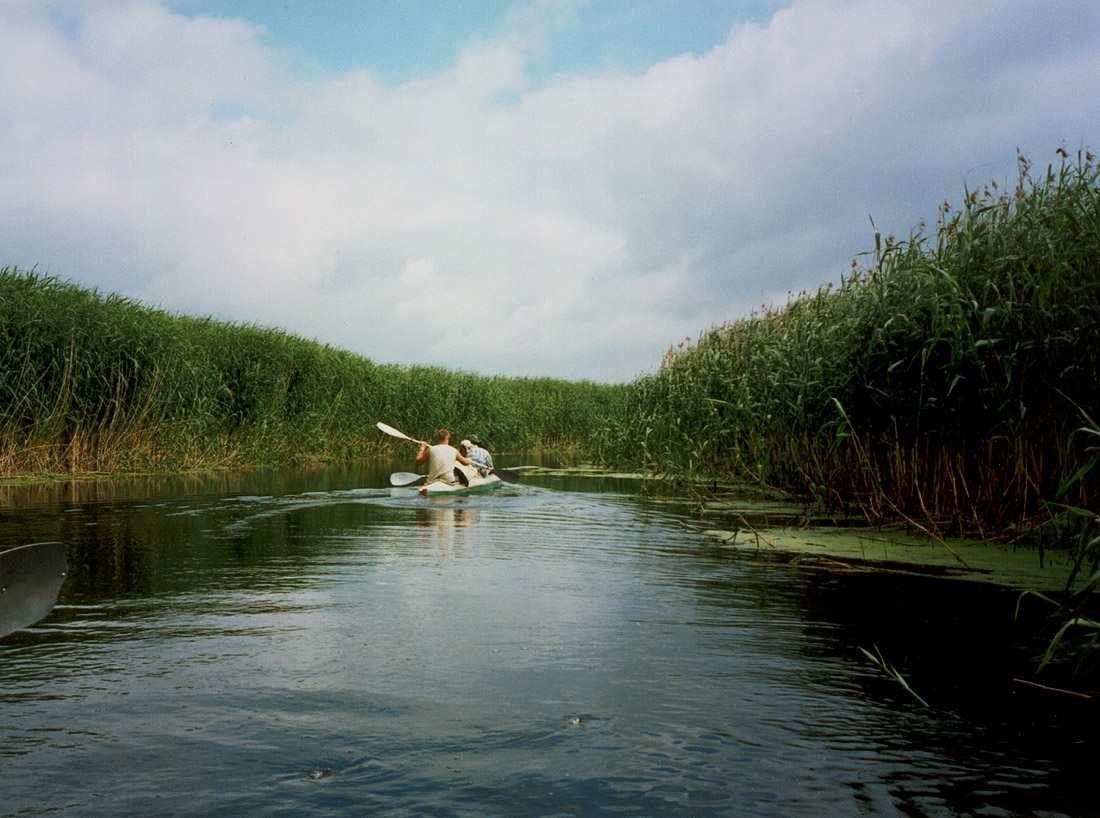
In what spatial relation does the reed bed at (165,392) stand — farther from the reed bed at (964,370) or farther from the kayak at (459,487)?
the reed bed at (964,370)

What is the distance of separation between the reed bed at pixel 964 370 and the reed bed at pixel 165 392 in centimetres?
1209

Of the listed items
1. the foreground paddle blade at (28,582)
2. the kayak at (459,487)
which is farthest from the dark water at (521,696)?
the kayak at (459,487)

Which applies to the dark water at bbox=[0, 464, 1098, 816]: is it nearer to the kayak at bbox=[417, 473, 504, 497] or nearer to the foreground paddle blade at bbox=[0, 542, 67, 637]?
the foreground paddle blade at bbox=[0, 542, 67, 637]

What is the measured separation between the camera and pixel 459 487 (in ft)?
45.1

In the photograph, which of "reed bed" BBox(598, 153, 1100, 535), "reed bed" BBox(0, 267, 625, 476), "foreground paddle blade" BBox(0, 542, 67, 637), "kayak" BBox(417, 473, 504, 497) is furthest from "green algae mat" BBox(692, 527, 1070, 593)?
"reed bed" BBox(0, 267, 625, 476)

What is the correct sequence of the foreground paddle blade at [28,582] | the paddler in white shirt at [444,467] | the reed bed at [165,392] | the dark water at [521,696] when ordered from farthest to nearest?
the reed bed at [165,392], the paddler in white shirt at [444,467], the foreground paddle blade at [28,582], the dark water at [521,696]

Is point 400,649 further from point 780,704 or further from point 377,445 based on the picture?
point 377,445

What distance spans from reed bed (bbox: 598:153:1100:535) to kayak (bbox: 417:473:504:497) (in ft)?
17.0

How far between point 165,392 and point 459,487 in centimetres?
715

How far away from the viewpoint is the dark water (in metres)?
2.90

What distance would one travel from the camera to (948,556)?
764 cm

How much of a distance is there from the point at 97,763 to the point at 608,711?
1824 millimetres

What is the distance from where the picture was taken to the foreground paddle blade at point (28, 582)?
10.7 ft

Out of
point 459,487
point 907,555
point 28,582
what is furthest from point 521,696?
point 459,487
